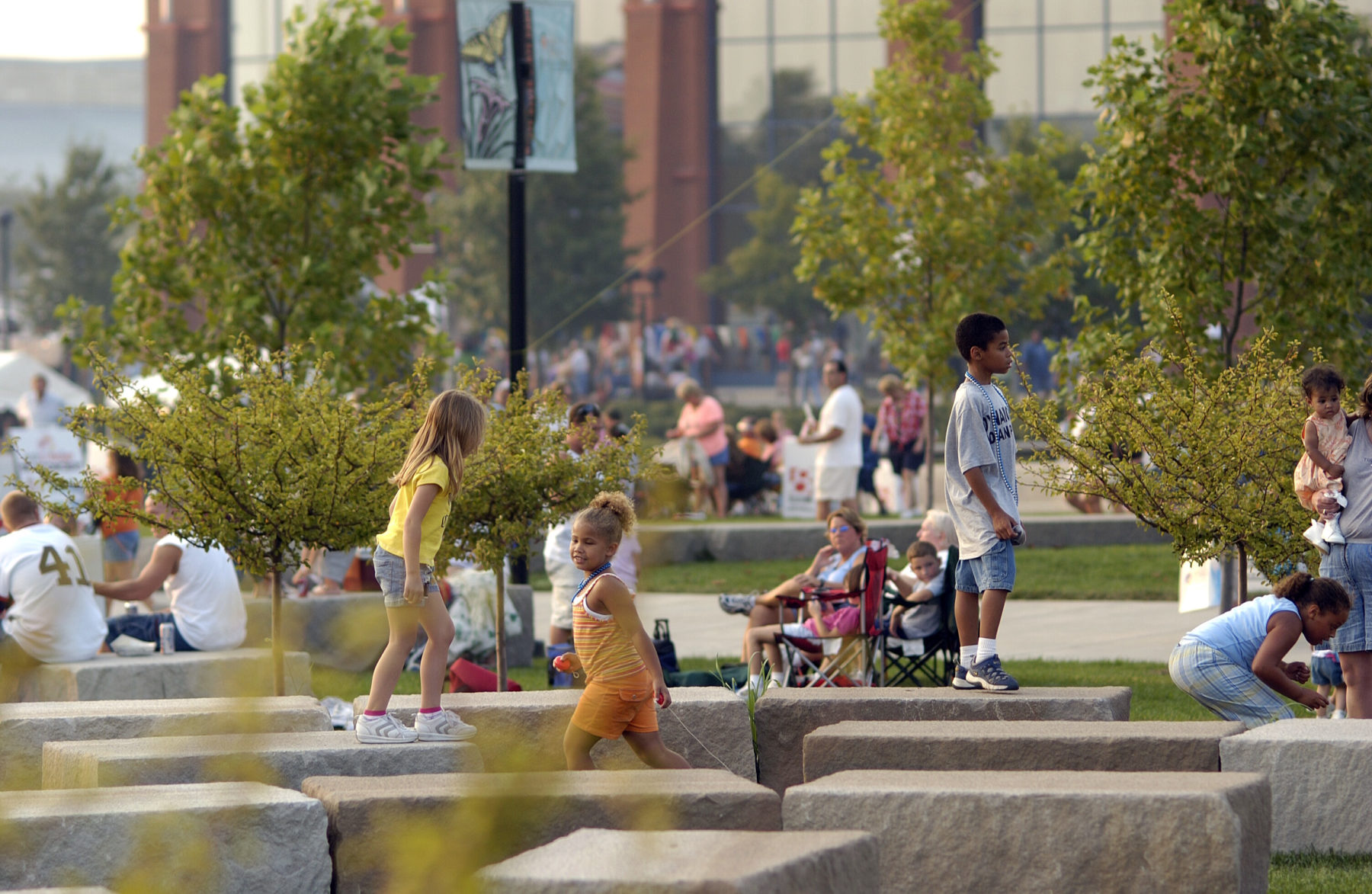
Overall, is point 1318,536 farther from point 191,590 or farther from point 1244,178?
point 191,590

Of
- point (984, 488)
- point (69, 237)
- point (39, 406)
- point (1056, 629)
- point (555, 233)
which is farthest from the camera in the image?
point (69, 237)

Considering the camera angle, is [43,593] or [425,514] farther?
[43,593]

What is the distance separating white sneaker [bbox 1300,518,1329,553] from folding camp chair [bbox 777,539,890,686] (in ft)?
8.00

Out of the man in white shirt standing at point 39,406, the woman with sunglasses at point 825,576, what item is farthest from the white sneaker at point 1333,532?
the man in white shirt standing at point 39,406

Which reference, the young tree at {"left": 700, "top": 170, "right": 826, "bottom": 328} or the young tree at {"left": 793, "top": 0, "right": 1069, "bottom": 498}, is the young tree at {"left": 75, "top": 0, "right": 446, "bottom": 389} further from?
the young tree at {"left": 700, "top": 170, "right": 826, "bottom": 328}

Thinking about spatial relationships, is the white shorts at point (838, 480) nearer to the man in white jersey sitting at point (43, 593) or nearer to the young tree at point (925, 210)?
the young tree at point (925, 210)

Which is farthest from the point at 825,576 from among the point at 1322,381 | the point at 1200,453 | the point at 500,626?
the point at 1322,381

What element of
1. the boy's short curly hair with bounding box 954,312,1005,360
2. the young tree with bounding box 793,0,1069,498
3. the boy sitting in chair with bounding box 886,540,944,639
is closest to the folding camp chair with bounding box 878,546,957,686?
the boy sitting in chair with bounding box 886,540,944,639

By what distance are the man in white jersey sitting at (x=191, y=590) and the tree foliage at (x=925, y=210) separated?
10572 mm

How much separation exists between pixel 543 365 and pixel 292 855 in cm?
3862

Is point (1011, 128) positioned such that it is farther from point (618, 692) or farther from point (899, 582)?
point (618, 692)

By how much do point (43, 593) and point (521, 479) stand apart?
2479 millimetres

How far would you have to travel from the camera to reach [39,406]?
25328mm

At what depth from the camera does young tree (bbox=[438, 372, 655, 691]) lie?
8586 mm
